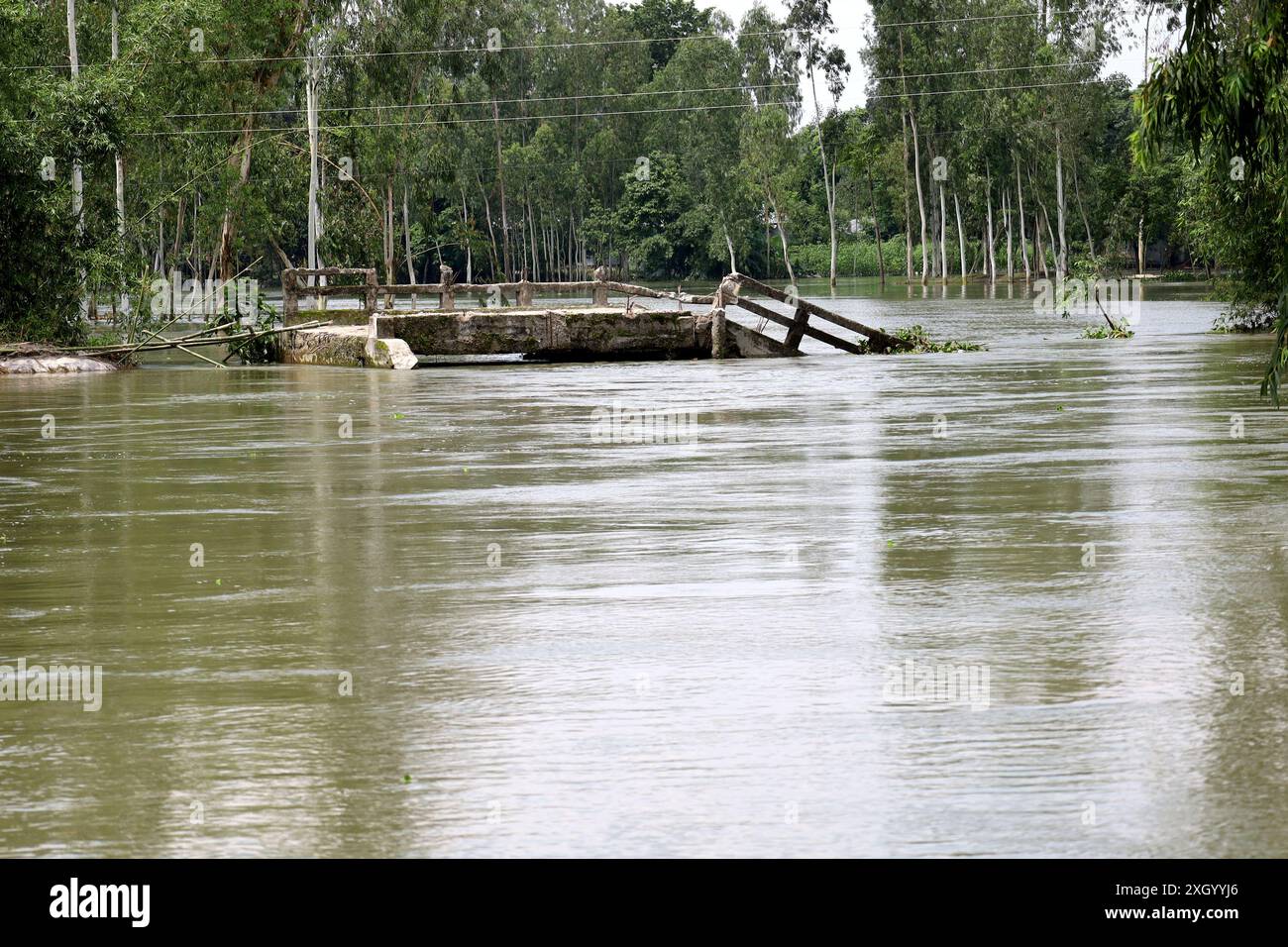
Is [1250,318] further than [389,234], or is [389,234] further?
[389,234]

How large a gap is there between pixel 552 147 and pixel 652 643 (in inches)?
4504

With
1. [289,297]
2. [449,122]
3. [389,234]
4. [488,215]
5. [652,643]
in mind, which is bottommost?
[652,643]

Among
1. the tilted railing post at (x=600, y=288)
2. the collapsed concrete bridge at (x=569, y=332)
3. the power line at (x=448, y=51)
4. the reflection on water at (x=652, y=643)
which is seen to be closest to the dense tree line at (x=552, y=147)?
the power line at (x=448, y=51)

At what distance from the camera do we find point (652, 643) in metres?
8.43

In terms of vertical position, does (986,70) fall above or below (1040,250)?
above

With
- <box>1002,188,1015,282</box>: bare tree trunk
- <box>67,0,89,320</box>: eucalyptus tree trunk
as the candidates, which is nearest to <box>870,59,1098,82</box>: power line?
<box>1002,188,1015,282</box>: bare tree trunk

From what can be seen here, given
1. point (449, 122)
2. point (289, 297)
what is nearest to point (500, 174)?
point (449, 122)

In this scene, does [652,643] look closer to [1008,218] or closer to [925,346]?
[925,346]

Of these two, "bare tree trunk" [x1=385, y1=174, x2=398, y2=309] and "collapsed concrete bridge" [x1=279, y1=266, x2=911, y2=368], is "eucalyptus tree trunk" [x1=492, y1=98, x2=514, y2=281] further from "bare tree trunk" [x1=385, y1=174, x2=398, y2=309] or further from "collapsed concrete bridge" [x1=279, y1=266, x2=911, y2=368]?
"collapsed concrete bridge" [x1=279, y1=266, x2=911, y2=368]

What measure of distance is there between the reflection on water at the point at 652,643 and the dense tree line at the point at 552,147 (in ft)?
43.1

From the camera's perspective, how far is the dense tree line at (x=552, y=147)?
4047 cm

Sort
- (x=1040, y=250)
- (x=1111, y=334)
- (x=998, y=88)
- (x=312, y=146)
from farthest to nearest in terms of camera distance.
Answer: (x=1040, y=250), (x=998, y=88), (x=312, y=146), (x=1111, y=334)

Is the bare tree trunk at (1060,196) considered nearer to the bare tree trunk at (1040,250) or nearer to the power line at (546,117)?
the power line at (546,117)
